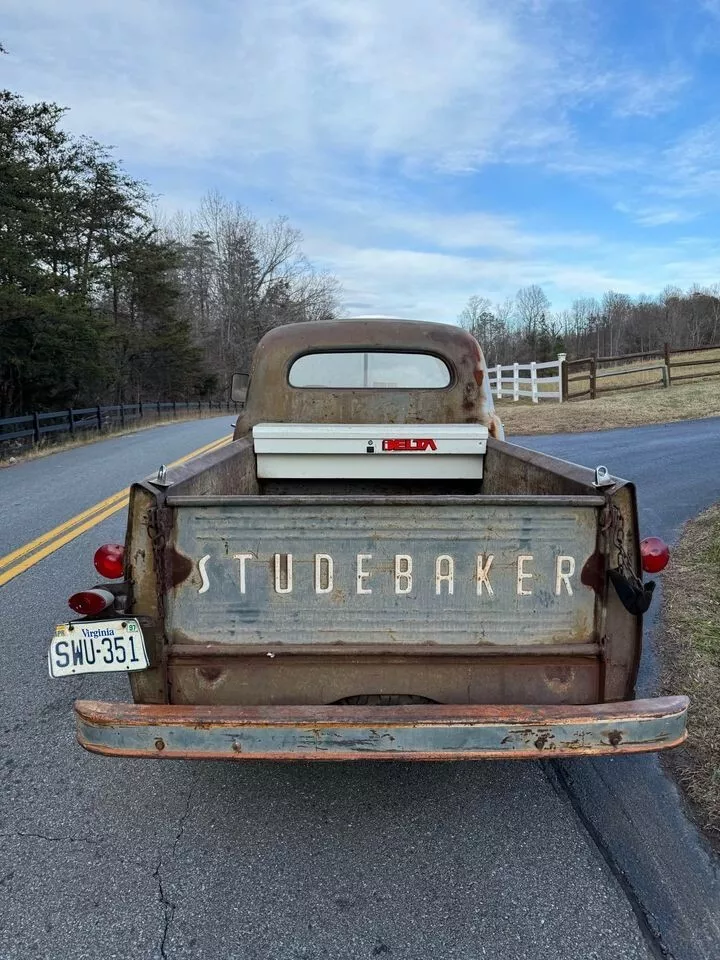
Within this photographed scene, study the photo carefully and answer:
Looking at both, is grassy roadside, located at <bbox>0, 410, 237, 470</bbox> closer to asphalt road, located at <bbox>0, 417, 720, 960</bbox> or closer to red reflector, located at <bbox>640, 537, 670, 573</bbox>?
asphalt road, located at <bbox>0, 417, 720, 960</bbox>

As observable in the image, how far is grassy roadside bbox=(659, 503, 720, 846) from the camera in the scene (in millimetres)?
2779

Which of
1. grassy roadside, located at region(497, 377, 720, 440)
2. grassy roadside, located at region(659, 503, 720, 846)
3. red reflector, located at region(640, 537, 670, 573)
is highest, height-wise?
grassy roadside, located at region(497, 377, 720, 440)

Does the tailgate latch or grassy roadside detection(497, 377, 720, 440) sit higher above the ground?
grassy roadside detection(497, 377, 720, 440)

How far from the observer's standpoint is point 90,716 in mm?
2271

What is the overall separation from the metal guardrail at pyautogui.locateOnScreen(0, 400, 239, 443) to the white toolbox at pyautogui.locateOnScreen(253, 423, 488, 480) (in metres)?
13.9

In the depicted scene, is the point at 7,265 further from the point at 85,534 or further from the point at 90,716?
the point at 90,716

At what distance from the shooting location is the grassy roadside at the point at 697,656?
2.78 m

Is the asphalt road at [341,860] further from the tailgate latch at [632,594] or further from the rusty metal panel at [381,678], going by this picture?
the tailgate latch at [632,594]

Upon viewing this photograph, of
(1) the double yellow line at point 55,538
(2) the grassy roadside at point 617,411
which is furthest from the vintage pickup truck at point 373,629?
(2) the grassy roadside at point 617,411

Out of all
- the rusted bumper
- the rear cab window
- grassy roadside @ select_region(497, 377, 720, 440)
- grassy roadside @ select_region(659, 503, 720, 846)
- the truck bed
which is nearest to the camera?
the rusted bumper

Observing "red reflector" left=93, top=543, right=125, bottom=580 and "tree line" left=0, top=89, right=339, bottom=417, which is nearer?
"red reflector" left=93, top=543, right=125, bottom=580

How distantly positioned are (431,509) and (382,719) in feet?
2.41

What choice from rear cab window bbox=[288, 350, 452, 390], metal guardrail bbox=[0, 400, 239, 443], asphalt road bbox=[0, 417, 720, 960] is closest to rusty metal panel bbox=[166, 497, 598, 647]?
asphalt road bbox=[0, 417, 720, 960]

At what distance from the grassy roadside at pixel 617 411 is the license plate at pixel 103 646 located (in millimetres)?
14578
